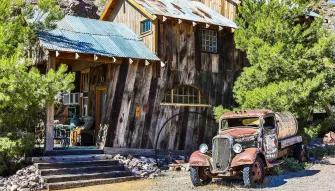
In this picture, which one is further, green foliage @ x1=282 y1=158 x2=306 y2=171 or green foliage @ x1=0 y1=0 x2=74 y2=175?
green foliage @ x1=282 y1=158 x2=306 y2=171

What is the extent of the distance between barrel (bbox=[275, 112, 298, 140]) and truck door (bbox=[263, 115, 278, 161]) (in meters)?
0.37

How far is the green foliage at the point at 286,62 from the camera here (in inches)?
667

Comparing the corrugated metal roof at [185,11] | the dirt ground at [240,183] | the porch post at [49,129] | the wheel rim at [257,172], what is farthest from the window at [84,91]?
the wheel rim at [257,172]

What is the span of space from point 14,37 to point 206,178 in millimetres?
8214

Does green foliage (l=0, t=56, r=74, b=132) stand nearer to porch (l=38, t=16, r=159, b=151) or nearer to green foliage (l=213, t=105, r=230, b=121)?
porch (l=38, t=16, r=159, b=151)

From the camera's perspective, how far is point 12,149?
533 inches

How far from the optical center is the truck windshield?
47.1 ft

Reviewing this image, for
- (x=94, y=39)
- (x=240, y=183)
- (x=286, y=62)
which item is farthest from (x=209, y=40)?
(x=240, y=183)

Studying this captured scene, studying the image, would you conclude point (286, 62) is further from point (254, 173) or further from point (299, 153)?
point (254, 173)

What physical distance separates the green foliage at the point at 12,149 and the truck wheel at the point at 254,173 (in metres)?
7.31

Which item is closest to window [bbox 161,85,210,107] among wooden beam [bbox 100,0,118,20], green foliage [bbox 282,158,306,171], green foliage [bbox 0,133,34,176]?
green foliage [bbox 282,158,306,171]

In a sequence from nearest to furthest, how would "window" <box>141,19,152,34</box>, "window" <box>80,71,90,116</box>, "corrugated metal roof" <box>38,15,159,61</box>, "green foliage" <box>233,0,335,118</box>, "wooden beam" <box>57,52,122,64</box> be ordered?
"wooden beam" <box>57,52,122,64</box> < "corrugated metal roof" <box>38,15,159,61</box> < "green foliage" <box>233,0,335,118</box> < "window" <box>141,19,152,34</box> < "window" <box>80,71,90,116</box>

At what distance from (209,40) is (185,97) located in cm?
321

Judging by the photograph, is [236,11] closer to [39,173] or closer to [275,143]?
[275,143]
